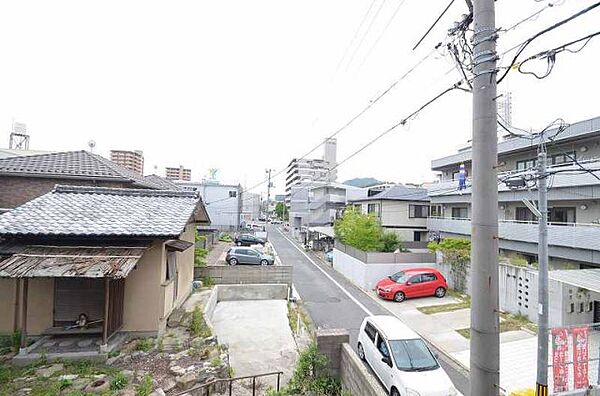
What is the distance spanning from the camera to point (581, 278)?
32.5ft

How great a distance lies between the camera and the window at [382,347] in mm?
7537

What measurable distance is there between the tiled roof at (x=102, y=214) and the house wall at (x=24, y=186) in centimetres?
516

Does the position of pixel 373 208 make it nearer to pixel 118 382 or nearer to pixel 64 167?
pixel 64 167

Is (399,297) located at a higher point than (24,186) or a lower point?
lower

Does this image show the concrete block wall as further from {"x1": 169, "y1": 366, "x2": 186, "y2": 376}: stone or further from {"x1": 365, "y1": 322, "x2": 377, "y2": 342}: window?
{"x1": 169, "y1": 366, "x2": 186, "y2": 376}: stone

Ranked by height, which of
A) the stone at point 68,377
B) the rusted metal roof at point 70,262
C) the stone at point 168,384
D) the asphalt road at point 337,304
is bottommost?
the asphalt road at point 337,304

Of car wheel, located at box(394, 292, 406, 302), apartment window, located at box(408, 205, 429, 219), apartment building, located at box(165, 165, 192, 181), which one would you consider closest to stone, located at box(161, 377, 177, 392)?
car wheel, located at box(394, 292, 406, 302)

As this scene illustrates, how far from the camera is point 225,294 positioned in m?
14.4

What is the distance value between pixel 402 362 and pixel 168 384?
514cm

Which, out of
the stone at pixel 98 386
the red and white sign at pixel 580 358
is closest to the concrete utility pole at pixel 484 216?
the red and white sign at pixel 580 358

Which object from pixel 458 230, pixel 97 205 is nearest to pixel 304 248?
pixel 458 230

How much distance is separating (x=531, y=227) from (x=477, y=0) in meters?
16.2

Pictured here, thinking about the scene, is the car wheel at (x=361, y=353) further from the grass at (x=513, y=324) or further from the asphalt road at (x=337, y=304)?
the grass at (x=513, y=324)

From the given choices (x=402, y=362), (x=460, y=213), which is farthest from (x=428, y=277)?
(x=460, y=213)
